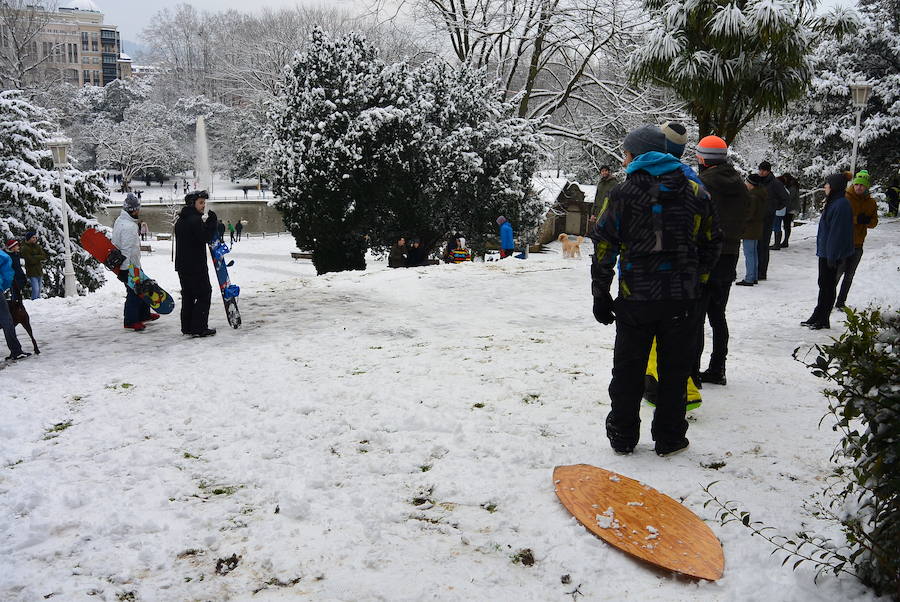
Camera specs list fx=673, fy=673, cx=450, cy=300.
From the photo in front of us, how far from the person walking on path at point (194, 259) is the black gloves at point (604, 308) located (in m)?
5.19

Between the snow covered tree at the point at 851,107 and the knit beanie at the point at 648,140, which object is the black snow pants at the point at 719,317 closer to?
the knit beanie at the point at 648,140

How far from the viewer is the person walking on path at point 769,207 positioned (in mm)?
11334

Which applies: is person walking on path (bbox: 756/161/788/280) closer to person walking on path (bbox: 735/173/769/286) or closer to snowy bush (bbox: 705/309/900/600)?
person walking on path (bbox: 735/173/769/286)

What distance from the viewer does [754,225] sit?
10156mm

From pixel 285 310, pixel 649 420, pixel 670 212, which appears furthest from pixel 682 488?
pixel 285 310

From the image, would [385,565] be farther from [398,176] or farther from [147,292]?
[398,176]

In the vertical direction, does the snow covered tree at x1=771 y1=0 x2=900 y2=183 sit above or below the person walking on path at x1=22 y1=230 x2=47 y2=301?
above

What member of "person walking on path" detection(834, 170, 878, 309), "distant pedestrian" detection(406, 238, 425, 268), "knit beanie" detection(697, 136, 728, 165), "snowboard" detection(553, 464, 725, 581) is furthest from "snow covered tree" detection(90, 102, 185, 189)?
"snowboard" detection(553, 464, 725, 581)

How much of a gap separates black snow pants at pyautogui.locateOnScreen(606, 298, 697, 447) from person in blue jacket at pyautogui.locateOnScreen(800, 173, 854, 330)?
15.1ft

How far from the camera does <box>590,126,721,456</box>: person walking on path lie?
3.98 meters

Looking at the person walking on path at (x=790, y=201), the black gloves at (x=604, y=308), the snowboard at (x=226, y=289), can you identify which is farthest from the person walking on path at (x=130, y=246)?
the person walking on path at (x=790, y=201)

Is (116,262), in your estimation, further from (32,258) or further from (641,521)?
(32,258)

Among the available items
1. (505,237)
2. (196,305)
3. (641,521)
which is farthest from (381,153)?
(641,521)

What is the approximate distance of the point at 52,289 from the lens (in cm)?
1933
